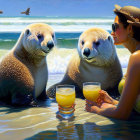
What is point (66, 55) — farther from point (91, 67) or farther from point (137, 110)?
point (137, 110)

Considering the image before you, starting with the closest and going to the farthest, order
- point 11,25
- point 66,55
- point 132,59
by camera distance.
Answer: point 132,59 → point 66,55 → point 11,25

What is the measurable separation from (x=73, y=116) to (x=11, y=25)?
24.7 m

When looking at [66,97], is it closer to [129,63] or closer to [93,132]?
[93,132]

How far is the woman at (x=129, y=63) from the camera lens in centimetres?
308

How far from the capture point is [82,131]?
3.21 metres

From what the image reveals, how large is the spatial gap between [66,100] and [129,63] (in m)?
0.89

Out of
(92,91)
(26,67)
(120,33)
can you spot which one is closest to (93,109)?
(92,91)

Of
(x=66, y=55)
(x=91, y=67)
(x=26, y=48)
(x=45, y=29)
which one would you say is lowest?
(x=66, y=55)

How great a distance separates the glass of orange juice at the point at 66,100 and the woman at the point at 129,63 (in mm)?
351

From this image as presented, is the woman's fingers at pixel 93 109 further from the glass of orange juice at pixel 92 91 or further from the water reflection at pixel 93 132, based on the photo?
the water reflection at pixel 93 132

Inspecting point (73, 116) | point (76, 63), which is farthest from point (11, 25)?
point (73, 116)

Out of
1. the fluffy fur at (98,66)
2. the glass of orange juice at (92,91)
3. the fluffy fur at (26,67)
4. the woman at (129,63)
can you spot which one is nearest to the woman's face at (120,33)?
the woman at (129,63)

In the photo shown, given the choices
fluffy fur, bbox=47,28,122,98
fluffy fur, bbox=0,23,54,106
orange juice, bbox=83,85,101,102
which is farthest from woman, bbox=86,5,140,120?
fluffy fur, bbox=47,28,122,98

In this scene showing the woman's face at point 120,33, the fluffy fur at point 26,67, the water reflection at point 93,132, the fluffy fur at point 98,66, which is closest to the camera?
the water reflection at point 93,132
